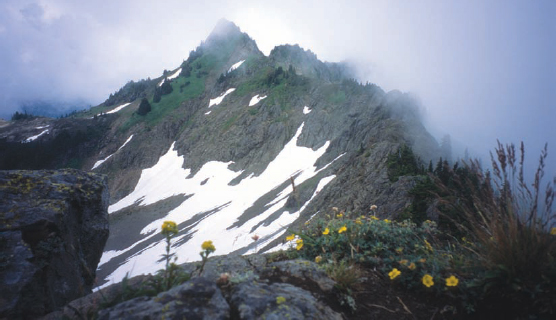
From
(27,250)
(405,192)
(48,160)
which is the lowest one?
(405,192)

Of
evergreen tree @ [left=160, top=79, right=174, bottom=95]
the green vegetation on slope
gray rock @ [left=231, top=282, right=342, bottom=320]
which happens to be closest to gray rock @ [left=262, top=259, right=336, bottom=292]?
the green vegetation on slope

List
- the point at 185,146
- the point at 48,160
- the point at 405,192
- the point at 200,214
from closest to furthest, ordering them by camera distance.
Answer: the point at 405,192 → the point at 200,214 → the point at 185,146 → the point at 48,160

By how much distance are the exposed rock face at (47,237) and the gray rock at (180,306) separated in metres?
1.41

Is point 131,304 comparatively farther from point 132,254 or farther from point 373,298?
point 132,254

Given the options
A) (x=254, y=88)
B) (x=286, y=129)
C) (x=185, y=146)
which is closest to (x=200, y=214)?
(x=286, y=129)

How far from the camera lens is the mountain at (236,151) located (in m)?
26.6

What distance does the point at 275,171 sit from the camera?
160 feet

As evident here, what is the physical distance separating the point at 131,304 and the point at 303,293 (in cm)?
136

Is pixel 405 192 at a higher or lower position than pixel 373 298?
lower

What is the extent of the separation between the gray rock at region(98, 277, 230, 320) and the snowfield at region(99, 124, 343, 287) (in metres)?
11.4

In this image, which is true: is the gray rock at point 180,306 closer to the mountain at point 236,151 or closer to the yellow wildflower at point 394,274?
the mountain at point 236,151

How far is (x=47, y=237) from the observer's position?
12.9 feet

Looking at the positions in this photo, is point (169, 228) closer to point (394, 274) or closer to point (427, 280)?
point (394, 274)

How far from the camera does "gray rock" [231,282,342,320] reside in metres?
1.85
